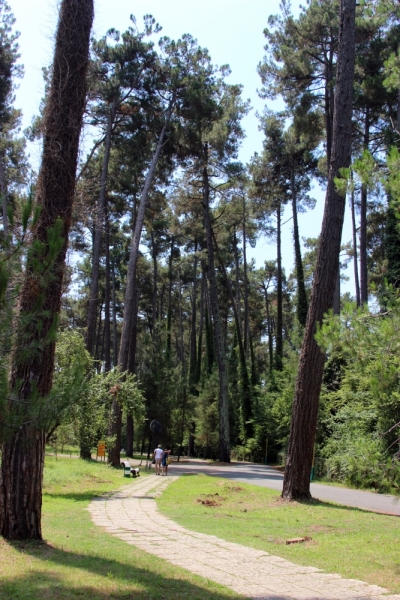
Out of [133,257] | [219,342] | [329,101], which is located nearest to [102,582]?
[133,257]

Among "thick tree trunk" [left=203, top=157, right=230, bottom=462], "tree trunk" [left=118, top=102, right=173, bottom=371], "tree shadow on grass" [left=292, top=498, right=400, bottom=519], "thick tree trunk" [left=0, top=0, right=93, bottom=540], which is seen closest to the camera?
"thick tree trunk" [left=0, top=0, right=93, bottom=540]

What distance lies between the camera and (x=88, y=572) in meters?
5.34

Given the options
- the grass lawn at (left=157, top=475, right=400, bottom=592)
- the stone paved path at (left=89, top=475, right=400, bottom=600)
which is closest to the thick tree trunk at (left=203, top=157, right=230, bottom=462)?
the grass lawn at (left=157, top=475, right=400, bottom=592)

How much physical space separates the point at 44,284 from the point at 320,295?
753 centimetres

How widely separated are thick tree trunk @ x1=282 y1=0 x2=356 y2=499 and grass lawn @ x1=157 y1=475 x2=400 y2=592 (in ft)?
2.40

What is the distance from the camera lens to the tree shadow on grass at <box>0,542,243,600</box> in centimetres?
461

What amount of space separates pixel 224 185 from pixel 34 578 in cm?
2534

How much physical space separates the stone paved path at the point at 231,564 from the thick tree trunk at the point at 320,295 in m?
3.12

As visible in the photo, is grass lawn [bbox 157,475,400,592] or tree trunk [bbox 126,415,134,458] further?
tree trunk [bbox 126,415,134,458]

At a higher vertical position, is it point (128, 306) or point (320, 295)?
point (128, 306)

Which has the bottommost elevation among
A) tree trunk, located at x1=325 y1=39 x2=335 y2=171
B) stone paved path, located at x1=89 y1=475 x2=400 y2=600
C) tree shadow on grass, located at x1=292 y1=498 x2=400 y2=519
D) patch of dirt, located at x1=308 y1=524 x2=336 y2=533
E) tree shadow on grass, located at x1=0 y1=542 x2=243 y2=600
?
stone paved path, located at x1=89 y1=475 x2=400 y2=600

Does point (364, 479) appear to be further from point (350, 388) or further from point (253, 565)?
point (350, 388)

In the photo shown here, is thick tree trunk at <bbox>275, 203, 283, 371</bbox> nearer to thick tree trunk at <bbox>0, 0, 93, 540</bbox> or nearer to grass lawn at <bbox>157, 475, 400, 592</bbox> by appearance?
grass lawn at <bbox>157, 475, 400, 592</bbox>

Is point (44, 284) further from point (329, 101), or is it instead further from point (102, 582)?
point (329, 101)
